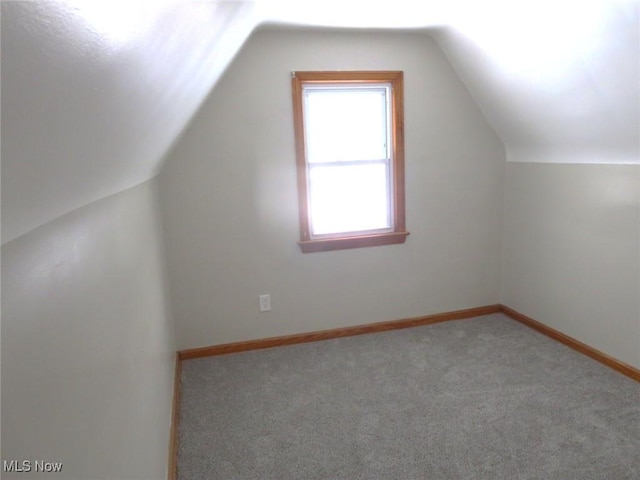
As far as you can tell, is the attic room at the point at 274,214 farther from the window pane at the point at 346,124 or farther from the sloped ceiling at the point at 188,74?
the window pane at the point at 346,124

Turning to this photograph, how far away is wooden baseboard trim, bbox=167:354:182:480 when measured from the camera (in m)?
1.78

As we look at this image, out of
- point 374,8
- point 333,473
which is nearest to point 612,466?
point 333,473

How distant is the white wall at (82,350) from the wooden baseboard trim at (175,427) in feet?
0.55

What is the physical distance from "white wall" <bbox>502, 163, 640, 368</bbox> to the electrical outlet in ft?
6.18

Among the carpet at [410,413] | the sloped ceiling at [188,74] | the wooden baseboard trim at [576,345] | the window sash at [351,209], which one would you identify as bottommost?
the carpet at [410,413]

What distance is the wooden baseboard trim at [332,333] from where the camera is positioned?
2.84 metres

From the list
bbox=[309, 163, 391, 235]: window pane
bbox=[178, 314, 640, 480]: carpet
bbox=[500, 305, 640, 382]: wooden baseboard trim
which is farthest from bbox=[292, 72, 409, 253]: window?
bbox=[500, 305, 640, 382]: wooden baseboard trim

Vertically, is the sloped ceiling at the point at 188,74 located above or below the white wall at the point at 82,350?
above

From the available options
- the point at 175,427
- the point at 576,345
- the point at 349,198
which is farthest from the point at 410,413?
the point at 349,198

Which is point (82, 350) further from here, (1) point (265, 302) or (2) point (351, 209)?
(2) point (351, 209)

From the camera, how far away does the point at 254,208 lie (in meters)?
2.75

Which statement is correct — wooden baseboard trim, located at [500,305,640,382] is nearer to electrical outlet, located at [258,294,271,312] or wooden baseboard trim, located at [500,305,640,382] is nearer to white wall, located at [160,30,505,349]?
white wall, located at [160,30,505,349]

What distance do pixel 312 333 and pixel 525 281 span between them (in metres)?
1.64

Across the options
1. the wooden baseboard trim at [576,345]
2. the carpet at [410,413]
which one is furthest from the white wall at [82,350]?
the wooden baseboard trim at [576,345]
